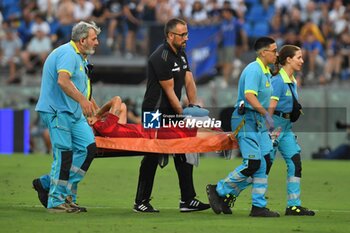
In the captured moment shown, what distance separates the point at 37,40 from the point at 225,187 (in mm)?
17418

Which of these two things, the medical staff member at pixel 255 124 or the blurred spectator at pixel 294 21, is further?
the blurred spectator at pixel 294 21

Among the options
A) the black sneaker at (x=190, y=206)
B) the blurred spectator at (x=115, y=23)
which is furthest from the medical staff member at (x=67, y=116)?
the blurred spectator at (x=115, y=23)

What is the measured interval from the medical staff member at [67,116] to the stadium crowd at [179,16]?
Answer: 624 inches

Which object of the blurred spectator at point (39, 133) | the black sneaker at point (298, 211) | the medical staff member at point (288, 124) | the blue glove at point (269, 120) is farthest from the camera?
the blurred spectator at point (39, 133)

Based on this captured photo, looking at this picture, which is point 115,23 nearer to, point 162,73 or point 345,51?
point 345,51

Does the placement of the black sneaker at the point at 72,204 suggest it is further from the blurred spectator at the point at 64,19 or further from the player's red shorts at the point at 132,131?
the blurred spectator at the point at 64,19

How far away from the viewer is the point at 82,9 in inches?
1163

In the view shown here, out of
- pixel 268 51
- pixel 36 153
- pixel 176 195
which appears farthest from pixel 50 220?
pixel 36 153

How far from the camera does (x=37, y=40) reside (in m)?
28.9

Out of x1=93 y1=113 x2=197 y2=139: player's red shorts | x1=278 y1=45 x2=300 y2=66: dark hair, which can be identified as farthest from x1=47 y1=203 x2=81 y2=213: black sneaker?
x1=278 y1=45 x2=300 y2=66: dark hair

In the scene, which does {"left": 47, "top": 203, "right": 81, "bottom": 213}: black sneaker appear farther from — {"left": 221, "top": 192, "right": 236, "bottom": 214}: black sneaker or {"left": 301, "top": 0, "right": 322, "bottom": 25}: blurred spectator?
{"left": 301, "top": 0, "right": 322, "bottom": 25}: blurred spectator

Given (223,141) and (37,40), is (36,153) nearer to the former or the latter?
(37,40)

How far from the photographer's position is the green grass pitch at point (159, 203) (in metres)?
10.9

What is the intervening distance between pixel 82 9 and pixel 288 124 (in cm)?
1764
